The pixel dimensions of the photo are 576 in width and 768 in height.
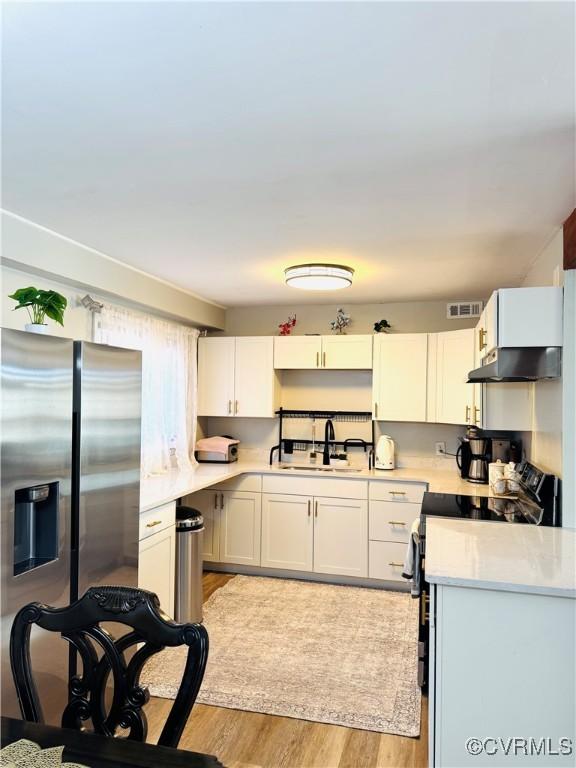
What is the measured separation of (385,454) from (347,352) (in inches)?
37.8

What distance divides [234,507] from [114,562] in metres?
2.15

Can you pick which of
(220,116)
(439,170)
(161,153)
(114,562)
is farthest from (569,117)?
(114,562)

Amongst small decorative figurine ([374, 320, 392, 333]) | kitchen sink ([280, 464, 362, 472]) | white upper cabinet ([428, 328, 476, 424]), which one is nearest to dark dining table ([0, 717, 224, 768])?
white upper cabinet ([428, 328, 476, 424])

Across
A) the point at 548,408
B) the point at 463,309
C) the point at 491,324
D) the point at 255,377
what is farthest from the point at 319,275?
the point at 463,309

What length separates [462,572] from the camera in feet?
6.12

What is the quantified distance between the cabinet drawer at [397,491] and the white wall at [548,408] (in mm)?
1022

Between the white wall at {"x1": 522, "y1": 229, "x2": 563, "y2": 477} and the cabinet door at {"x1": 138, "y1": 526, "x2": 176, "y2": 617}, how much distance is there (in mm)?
2243

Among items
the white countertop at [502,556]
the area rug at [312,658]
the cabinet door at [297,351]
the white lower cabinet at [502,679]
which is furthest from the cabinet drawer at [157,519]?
the cabinet door at [297,351]

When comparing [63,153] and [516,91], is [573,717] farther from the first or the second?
[63,153]

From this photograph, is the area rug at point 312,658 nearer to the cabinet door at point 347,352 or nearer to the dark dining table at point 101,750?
the dark dining table at point 101,750

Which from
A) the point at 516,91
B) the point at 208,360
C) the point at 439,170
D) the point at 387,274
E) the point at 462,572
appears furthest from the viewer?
the point at 208,360

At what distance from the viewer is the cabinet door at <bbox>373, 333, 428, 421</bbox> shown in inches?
179

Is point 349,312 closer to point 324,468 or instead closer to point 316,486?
point 324,468

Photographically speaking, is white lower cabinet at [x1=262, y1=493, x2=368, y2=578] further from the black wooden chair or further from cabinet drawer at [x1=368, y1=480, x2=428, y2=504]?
the black wooden chair
